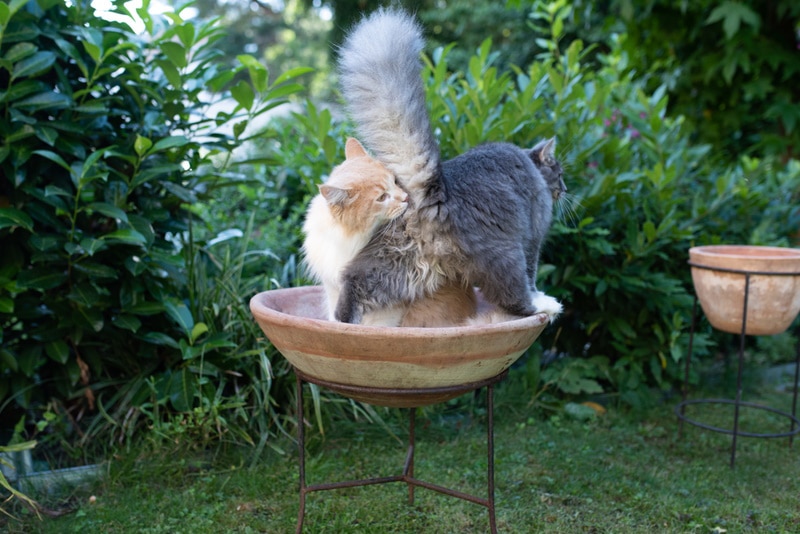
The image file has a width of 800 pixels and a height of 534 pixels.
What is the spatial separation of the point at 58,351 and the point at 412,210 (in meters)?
1.78

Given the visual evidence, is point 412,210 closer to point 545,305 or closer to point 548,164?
point 545,305

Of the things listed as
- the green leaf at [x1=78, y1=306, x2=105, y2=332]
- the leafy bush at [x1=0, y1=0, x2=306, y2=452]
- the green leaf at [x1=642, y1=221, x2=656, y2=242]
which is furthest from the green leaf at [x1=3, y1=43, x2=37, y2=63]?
the green leaf at [x1=642, y1=221, x2=656, y2=242]

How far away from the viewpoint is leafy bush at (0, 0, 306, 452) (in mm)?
2402

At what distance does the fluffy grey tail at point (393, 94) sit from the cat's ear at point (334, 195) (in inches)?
6.8

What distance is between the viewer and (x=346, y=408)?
122 inches

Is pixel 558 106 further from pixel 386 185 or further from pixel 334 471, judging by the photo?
pixel 334 471

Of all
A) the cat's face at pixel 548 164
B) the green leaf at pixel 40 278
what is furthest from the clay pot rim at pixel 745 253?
the green leaf at pixel 40 278

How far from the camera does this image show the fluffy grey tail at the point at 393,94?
1.69 m

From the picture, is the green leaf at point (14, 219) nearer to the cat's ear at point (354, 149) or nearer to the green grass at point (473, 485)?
the green grass at point (473, 485)

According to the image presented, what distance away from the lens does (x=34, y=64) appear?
7.63ft

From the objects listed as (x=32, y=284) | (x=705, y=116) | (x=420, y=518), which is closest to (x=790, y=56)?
(x=705, y=116)

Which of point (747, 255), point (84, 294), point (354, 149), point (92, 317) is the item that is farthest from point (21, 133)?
point (747, 255)

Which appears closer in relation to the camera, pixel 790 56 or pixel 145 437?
pixel 145 437

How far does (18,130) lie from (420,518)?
2115 millimetres
